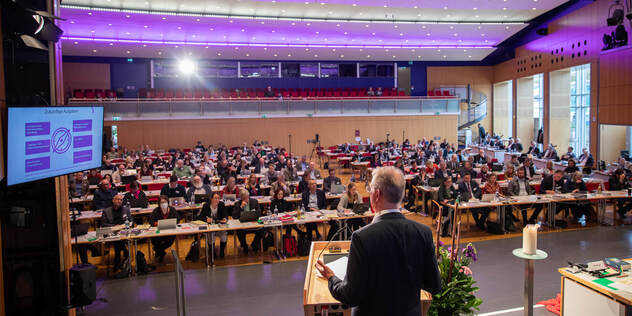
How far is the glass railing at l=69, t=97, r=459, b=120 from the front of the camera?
22500mm

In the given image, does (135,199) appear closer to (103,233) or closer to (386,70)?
(103,233)

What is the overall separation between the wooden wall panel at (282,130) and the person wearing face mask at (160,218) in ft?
55.3

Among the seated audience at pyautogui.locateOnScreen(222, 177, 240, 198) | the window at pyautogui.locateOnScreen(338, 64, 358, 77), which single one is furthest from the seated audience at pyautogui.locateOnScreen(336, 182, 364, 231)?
the window at pyautogui.locateOnScreen(338, 64, 358, 77)

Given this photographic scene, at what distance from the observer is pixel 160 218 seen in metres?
8.66

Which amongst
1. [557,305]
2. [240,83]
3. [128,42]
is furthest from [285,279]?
[240,83]

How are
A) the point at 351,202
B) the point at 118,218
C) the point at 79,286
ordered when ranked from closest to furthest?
the point at 79,286 < the point at 118,218 < the point at 351,202

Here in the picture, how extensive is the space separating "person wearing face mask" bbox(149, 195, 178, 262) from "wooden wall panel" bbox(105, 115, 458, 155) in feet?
55.3

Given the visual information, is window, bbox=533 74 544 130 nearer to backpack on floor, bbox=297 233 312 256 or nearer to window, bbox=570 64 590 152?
window, bbox=570 64 590 152

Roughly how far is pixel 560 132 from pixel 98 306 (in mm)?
22295

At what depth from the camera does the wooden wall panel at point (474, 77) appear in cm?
2945

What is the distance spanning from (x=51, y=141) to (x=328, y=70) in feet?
84.7

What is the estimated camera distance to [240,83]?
2794 cm

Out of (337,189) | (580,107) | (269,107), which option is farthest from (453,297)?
(269,107)

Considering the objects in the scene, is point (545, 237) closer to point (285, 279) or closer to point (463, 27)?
point (285, 279)
